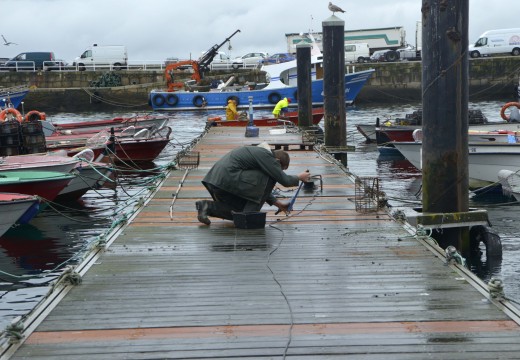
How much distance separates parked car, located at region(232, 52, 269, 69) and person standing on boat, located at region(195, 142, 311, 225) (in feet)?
184

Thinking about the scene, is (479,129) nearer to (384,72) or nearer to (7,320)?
(7,320)

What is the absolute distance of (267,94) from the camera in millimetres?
51906

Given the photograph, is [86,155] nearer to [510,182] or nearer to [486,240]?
[510,182]

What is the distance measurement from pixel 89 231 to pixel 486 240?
7.78m

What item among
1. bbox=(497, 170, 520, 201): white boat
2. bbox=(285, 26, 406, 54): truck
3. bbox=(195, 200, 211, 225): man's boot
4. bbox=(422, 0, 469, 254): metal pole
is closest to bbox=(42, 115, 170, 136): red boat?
bbox=(497, 170, 520, 201): white boat

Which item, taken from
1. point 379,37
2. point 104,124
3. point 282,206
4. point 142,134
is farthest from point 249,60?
point 282,206

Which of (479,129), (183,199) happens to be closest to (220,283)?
(183,199)

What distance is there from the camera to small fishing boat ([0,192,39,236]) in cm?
1350

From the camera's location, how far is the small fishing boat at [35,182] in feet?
52.1

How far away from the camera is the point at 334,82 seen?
19.8 m

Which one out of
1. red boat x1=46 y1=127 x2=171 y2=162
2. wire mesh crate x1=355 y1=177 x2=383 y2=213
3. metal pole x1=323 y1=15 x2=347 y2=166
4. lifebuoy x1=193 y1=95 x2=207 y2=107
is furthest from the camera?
lifebuoy x1=193 y1=95 x2=207 y2=107

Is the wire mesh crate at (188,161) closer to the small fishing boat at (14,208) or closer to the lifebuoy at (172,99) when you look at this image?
the small fishing boat at (14,208)

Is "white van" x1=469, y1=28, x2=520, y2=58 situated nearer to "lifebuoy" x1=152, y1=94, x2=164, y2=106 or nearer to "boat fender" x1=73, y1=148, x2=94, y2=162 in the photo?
"lifebuoy" x1=152, y1=94, x2=164, y2=106

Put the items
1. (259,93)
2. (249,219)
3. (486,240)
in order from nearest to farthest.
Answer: (249,219) < (486,240) < (259,93)
